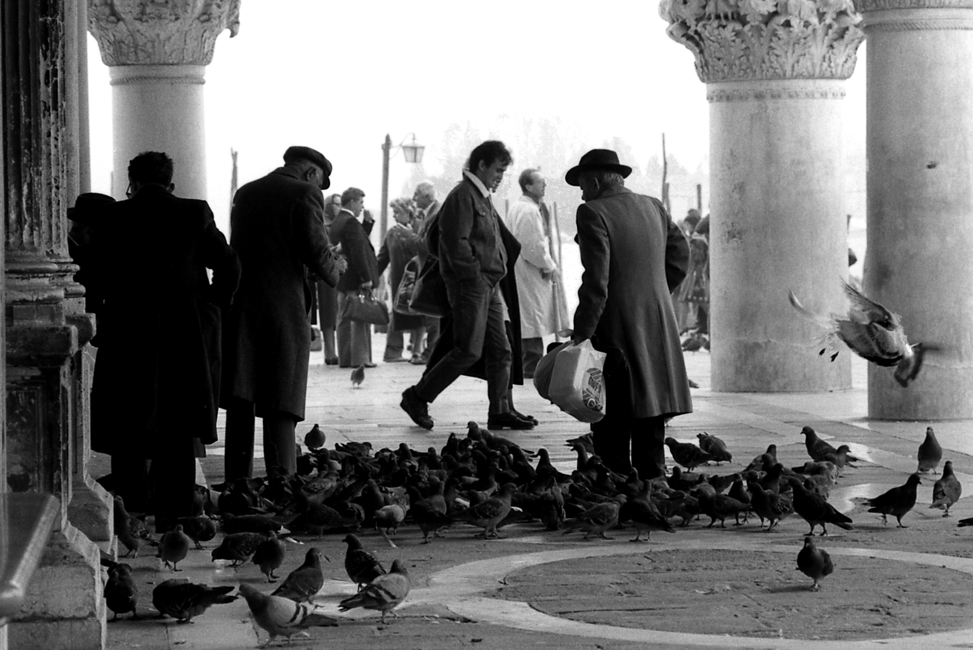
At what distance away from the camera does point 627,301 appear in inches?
317

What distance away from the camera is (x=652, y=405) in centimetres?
804

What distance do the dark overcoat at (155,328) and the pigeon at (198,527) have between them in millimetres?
490

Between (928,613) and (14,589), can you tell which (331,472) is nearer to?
(928,613)

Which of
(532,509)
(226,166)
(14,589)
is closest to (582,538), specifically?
(532,509)

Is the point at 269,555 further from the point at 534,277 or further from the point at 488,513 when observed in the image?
the point at 534,277

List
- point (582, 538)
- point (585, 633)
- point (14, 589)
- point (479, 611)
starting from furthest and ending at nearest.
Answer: point (582, 538), point (479, 611), point (585, 633), point (14, 589)

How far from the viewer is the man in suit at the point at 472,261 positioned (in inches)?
422

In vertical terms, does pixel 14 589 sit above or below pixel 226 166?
below

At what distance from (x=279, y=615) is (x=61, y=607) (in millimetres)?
610

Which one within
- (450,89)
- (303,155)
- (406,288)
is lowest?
(406,288)

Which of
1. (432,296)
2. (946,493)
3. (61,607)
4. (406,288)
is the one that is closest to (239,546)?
(61,607)

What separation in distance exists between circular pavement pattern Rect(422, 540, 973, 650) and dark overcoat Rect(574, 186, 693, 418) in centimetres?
128

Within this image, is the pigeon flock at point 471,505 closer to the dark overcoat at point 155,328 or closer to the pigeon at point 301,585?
the pigeon at point 301,585

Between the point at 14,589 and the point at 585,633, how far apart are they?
3.29 meters
